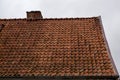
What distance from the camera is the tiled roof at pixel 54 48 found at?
12.1 metres

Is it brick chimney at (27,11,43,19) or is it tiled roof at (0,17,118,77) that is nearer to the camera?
tiled roof at (0,17,118,77)

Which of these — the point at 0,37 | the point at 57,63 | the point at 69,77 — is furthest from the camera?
the point at 0,37

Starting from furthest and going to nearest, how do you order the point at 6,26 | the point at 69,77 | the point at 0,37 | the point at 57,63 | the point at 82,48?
the point at 6,26
the point at 0,37
the point at 82,48
the point at 57,63
the point at 69,77

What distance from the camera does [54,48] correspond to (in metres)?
14.0

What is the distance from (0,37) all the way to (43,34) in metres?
Result: 2.07

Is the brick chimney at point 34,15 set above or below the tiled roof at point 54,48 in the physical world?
above

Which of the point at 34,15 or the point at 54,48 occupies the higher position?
the point at 34,15

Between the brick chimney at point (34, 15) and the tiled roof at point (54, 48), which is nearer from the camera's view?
the tiled roof at point (54, 48)

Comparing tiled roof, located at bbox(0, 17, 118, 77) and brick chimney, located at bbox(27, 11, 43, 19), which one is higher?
brick chimney, located at bbox(27, 11, 43, 19)

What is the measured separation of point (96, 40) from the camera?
14547mm

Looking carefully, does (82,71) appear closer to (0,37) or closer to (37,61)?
(37,61)

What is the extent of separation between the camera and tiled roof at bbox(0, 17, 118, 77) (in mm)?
12094

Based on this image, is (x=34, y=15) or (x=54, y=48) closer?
(x=54, y=48)

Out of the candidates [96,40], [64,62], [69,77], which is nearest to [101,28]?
[96,40]
